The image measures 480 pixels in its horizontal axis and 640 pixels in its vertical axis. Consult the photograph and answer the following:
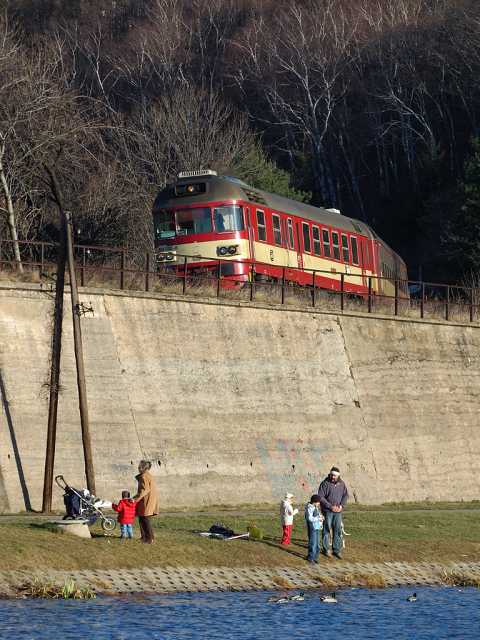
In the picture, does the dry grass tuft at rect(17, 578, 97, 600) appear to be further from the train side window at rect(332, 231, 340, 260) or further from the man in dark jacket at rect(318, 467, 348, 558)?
the train side window at rect(332, 231, 340, 260)

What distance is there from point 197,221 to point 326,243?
665 centimetres

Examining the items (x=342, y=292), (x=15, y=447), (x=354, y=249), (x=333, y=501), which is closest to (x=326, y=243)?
(x=354, y=249)

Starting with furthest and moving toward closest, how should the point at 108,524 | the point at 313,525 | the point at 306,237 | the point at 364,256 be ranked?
the point at 364,256, the point at 306,237, the point at 108,524, the point at 313,525

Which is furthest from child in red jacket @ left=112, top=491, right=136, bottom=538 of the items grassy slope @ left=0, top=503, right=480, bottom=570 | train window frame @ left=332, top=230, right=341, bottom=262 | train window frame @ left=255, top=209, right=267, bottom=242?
train window frame @ left=332, top=230, right=341, bottom=262

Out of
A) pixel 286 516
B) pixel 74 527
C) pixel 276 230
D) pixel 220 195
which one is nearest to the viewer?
pixel 74 527

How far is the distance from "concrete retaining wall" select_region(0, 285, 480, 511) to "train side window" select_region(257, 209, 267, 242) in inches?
108

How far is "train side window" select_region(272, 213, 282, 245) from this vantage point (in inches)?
1663

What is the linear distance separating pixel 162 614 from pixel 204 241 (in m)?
19.0

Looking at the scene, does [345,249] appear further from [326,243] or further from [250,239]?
[250,239]

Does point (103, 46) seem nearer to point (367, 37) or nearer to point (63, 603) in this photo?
point (367, 37)

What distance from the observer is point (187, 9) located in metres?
94.6

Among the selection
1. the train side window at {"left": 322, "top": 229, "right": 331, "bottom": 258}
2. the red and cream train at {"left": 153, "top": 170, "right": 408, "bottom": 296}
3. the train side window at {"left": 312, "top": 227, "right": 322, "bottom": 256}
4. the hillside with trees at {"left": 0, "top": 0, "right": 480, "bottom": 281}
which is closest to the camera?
the red and cream train at {"left": 153, "top": 170, "right": 408, "bottom": 296}

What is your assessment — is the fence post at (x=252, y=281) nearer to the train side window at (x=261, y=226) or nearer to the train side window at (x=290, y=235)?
the train side window at (x=261, y=226)

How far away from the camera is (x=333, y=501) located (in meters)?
26.1
